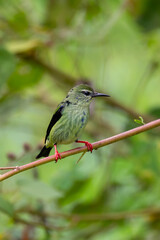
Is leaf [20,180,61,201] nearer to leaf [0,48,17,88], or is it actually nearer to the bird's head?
the bird's head

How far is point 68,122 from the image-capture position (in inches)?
116

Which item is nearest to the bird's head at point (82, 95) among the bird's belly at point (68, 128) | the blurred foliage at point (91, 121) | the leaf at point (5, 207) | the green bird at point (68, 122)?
the green bird at point (68, 122)

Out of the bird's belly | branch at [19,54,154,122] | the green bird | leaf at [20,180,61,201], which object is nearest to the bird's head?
the green bird

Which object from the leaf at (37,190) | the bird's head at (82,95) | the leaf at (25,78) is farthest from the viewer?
the leaf at (25,78)

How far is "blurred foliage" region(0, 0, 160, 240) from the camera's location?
333cm

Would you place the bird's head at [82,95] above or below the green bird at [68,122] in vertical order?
above

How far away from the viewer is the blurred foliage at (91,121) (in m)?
3.33

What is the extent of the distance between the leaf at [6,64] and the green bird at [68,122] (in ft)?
1.68

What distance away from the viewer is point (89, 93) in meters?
3.18

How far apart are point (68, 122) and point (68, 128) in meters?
0.05

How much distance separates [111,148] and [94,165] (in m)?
0.30

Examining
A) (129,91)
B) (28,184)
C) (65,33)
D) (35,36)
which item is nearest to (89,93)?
(28,184)

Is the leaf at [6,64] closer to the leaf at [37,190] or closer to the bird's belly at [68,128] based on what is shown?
the bird's belly at [68,128]

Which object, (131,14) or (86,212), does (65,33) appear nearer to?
(131,14)
